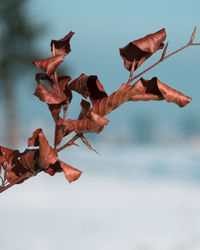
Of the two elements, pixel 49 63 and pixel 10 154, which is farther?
pixel 10 154

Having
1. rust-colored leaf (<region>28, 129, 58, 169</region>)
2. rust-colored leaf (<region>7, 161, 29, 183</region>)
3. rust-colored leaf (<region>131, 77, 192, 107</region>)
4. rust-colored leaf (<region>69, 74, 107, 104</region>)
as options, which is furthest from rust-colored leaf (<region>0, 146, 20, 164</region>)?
rust-colored leaf (<region>131, 77, 192, 107</region>)

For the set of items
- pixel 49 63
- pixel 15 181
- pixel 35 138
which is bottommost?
pixel 15 181

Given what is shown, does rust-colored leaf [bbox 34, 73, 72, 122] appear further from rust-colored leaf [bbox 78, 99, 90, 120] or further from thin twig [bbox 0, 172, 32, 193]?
thin twig [bbox 0, 172, 32, 193]

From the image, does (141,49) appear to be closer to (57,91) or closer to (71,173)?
(57,91)

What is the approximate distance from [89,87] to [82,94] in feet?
0.08

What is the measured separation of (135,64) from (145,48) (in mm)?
71

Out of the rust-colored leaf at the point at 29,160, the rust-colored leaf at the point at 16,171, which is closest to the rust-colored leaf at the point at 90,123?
the rust-colored leaf at the point at 29,160

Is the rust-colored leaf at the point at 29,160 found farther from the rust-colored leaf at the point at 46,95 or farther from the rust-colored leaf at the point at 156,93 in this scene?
the rust-colored leaf at the point at 156,93

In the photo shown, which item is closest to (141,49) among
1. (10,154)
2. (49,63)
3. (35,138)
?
(49,63)

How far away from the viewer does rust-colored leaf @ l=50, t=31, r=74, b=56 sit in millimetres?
924

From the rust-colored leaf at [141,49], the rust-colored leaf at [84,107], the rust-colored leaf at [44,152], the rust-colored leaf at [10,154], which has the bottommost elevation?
the rust-colored leaf at [10,154]

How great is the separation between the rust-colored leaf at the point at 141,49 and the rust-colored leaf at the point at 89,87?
96mm

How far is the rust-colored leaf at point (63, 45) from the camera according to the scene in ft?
3.03

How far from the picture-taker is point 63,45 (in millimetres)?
935
